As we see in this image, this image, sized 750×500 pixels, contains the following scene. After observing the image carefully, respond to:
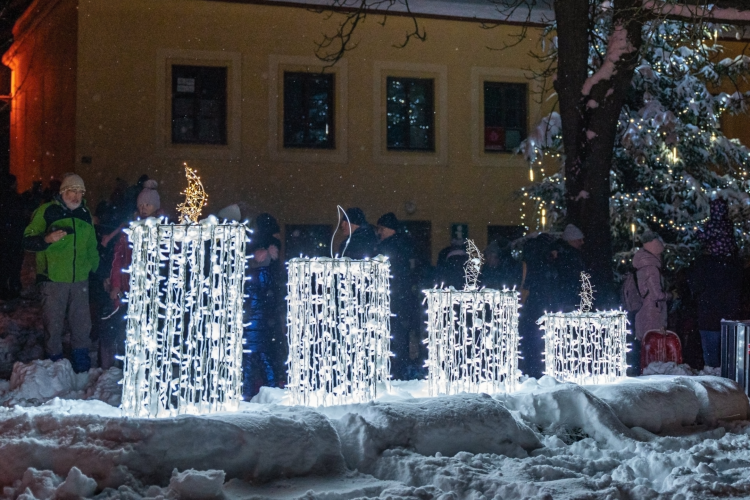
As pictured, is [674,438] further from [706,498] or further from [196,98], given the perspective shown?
[196,98]

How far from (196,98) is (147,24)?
1609mm

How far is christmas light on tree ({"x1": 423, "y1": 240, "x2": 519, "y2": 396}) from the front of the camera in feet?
24.6

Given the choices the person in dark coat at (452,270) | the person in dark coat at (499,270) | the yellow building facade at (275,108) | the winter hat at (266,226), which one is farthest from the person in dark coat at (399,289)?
the yellow building facade at (275,108)

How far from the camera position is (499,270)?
33.4 ft

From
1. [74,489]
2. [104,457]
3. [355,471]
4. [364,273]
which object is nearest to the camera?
[74,489]

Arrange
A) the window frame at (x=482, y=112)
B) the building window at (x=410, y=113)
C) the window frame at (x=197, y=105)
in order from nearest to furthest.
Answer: the window frame at (x=197, y=105)
the building window at (x=410, y=113)
the window frame at (x=482, y=112)

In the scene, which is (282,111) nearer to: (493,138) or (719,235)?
(493,138)

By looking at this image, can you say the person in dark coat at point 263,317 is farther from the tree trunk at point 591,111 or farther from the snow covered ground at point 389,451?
the tree trunk at point 591,111

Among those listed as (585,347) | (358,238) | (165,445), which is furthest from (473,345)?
(165,445)

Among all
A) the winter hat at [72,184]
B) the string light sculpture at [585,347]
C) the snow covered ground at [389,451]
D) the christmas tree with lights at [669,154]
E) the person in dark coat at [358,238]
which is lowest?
the snow covered ground at [389,451]

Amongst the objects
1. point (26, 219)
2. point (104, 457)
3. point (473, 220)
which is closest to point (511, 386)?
point (104, 457)

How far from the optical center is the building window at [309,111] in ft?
59.2

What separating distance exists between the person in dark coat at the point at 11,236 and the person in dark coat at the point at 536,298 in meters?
6.73

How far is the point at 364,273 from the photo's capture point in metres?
6.93
